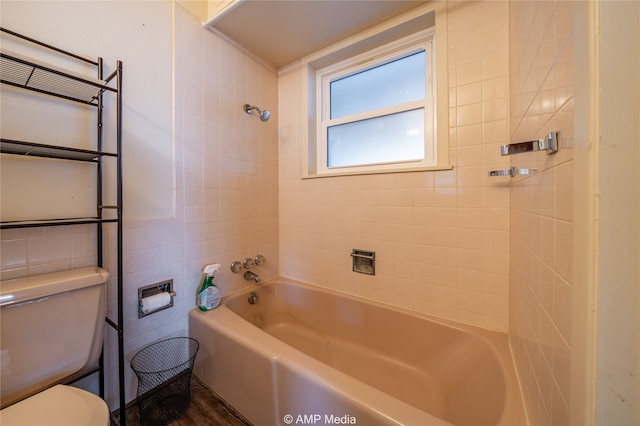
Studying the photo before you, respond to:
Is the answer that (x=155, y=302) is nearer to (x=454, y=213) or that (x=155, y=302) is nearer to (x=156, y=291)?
(x=156, y=291)

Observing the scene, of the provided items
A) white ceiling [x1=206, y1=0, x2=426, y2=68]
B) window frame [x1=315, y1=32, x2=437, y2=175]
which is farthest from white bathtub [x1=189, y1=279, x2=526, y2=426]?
white ceiling [x1=206, y1=0, x2=426, y2=68]

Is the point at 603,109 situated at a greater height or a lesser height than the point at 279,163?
lesser

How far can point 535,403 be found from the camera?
2.10 ft

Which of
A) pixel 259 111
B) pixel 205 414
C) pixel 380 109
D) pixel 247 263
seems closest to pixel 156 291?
pixel 247 263

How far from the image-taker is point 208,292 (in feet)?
4.53

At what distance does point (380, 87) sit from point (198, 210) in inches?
58.8

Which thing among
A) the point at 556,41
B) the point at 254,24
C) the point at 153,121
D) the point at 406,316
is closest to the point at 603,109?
the point at 556,41

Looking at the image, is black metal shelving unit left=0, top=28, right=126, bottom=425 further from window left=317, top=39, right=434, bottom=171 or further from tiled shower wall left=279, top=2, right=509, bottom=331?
window left=317, top=39, right=434, bottom=171

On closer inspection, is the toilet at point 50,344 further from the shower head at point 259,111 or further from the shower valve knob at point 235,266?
the shower head at point 259,111

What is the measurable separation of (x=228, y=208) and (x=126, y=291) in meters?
0.70

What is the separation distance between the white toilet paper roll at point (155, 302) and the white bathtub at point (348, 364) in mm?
209

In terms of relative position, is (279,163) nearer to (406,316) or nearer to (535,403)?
(406,316)

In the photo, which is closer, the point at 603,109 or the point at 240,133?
the point at 603,109

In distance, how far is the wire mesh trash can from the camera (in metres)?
1.11
